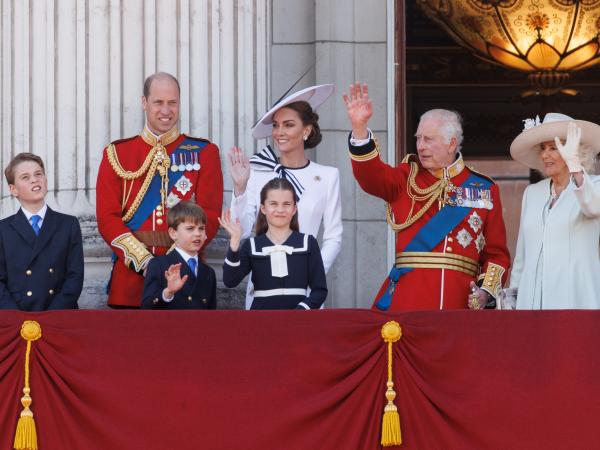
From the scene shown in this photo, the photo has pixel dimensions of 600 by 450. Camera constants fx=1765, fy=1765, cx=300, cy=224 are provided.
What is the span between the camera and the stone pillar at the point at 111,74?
948 cm

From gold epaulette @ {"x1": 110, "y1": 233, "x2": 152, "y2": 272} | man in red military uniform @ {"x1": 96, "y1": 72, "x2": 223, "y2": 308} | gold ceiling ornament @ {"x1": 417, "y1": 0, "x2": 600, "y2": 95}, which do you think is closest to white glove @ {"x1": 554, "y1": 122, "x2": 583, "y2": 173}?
man in red military uniform @ {"x1": 96, "y1": 72, "x2": 223, "y2": 308}

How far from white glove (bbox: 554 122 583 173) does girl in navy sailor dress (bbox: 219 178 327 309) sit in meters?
1.22

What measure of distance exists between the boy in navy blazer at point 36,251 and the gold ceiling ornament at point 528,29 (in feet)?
20.1

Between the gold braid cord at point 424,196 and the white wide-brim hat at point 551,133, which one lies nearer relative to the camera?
the white wide-brim hat at point 551,133

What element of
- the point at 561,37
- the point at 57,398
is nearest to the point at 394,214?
the point at 57,398

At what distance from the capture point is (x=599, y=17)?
13820mm

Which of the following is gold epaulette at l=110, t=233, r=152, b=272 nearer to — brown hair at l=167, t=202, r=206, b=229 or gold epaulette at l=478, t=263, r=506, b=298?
brown hair at l=167, t=202, r=206, b=229

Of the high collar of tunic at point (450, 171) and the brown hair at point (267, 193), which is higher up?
the high collar of tunic at point (450, 171)

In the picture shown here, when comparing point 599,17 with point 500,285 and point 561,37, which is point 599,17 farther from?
point 500,285

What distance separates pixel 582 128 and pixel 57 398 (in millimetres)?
2681

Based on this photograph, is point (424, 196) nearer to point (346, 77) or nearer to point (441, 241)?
point (441, 241)

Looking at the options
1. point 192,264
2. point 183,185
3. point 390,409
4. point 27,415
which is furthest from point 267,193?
point 27,415

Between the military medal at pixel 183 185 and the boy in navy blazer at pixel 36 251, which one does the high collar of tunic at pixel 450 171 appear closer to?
the military medal at pixel 183 185

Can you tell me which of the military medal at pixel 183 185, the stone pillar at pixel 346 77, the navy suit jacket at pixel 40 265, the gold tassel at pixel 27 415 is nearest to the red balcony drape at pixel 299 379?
the gold tassel at pixel 27 415
